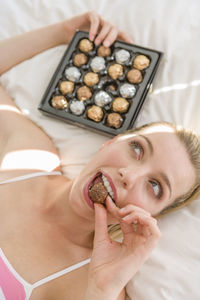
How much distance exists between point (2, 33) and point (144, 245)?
116 centimetres

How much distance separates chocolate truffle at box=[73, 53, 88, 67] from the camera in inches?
49.7

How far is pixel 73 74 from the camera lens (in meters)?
1.24

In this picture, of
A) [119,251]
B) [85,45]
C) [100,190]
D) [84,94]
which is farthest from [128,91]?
[119,251]

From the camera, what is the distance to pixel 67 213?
3.32 ft

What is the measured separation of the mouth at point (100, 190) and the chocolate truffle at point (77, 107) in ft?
1.31

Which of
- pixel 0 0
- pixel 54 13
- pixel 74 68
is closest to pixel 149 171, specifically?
pixel 74 68

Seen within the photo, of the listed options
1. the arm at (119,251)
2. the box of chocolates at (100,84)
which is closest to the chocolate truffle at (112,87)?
→ the box of chocolates at (100,84)

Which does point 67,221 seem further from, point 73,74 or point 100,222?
point 73,74

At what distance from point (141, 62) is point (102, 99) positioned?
0.70ft

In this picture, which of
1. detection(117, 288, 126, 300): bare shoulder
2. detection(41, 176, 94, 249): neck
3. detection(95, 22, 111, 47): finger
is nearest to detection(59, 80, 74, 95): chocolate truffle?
detection(95, 22, 111, 47): finger

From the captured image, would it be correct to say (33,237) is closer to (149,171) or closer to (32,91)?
(149,171)

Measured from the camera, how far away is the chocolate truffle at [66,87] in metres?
1.22

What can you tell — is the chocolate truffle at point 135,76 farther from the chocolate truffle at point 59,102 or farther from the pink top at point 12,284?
the pink top at point 12,284

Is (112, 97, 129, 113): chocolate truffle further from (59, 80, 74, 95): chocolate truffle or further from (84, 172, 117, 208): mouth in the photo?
(84, 172, 117, 208): mouth
